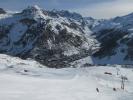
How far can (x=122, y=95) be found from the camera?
47.4 metres

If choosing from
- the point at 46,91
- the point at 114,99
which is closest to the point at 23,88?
the point at 46,91

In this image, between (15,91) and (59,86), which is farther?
(59,86)

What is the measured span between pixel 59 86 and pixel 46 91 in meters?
6.21

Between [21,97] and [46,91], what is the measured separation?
658 centimetres

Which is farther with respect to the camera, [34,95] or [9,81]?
[9,81]

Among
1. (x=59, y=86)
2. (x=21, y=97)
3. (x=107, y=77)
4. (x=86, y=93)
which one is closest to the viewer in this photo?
(x=21, y=97)

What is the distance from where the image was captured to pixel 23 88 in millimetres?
41719

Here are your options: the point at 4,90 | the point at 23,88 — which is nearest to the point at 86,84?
the point at 23,88

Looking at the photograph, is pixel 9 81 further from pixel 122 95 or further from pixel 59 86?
pixel 122 95

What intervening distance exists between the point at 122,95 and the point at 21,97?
16.8 m

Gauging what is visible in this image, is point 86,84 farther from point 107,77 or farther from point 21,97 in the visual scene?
point 21,97

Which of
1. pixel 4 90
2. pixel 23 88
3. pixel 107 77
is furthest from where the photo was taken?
pixel 107 77

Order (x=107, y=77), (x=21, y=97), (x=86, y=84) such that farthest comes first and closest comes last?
(x=107, y=77), (x=86, y=84), (x=21, y=97)

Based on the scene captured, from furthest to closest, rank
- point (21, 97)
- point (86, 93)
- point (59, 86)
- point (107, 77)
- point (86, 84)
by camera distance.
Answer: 1. point (107, 77)
2. point (86, 84)
3. point (59, 86)
4. point (86, 93)
5. point (21, 97)
